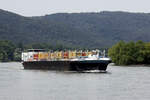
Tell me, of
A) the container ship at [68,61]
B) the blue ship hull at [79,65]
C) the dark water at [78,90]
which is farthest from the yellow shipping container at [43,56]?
the dark water at [78,90]

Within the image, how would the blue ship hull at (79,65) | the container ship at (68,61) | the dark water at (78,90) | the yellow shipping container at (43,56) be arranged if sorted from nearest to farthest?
1. the dark water at (78,90)
2. the blue ship hull at (79,65)
3. the container ship at (68,61)
4. the yellow shipping container at (43,56)

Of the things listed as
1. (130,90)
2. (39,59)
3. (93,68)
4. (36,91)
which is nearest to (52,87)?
(36,91)

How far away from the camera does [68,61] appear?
13462 cm

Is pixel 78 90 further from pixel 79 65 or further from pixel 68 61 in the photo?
pixel 68 61

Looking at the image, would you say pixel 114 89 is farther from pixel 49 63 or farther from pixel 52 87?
pixel 49 63

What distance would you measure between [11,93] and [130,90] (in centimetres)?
1646

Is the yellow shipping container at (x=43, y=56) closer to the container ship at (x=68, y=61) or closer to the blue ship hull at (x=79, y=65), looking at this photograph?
the container ship at (x=68, y=61)

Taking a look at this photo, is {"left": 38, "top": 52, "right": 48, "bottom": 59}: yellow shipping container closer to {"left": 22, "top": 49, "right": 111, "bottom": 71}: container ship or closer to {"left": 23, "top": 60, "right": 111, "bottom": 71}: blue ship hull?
{"left": 22, "top": 49, "right": 111, "bottom": 71}: container ship

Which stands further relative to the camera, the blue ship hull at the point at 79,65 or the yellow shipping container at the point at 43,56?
the yellow shipping container at the point at 43,56

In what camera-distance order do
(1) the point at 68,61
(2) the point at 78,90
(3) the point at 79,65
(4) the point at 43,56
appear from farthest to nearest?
(4) the point at 43,56, (1) the point at 68,61, (3) the point at 79,65, (2) the point at 78,90

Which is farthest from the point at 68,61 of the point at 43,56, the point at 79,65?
the point at 43,56

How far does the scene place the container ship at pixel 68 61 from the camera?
13000cm

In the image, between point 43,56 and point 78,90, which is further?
point 43,56

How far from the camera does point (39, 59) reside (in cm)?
16425
